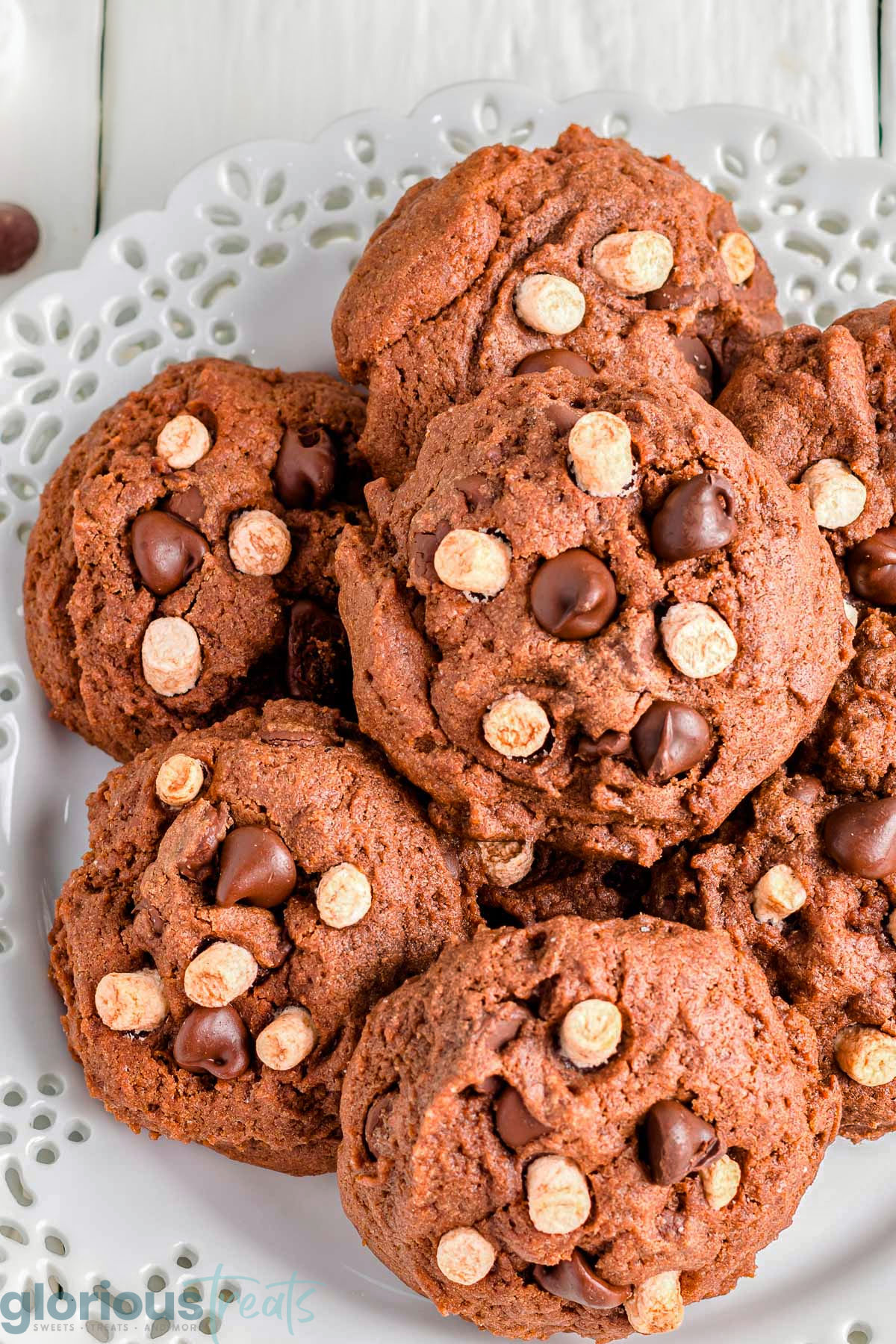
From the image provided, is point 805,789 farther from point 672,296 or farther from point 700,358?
point 672,296

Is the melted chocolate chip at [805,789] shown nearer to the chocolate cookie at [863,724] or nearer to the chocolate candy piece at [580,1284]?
the chocolate cookie at [863,724]

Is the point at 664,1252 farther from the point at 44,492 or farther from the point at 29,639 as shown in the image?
the point at 44,492

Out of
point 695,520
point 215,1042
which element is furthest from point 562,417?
point 215,1042

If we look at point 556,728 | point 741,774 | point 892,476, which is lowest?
point 741,774

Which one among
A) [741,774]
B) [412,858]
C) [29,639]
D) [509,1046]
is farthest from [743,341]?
[29,639]

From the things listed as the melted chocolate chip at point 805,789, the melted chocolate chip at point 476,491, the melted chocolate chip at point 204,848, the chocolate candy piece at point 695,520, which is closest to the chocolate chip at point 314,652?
the melted chocolate chip at point 204,848

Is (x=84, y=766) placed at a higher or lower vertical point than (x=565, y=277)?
lower
